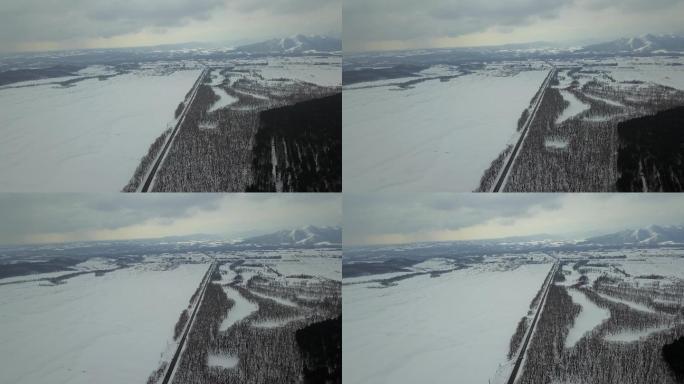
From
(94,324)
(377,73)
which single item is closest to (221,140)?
(377,73)

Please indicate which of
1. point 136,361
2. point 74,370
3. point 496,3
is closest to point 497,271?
point 496,3

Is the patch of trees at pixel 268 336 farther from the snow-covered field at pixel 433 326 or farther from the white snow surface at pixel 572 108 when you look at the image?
the white snow surface at pixel 572 108

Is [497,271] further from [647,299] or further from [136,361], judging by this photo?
[136,361]

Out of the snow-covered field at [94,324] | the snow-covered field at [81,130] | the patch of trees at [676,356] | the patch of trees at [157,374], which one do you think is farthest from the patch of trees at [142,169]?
the patch of trees at [676,356]

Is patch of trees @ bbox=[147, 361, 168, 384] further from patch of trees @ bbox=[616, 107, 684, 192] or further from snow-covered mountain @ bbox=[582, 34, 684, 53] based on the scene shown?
snow-covered mountain @ bbox=[582, 34, 684, 53]

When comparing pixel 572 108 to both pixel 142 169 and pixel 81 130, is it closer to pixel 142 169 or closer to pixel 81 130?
pixel 142 169

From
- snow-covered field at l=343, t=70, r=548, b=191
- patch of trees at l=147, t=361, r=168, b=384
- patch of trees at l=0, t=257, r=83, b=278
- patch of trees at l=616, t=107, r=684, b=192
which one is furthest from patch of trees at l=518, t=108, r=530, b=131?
patch of trees at l=0, t=257, r=83, b=278
